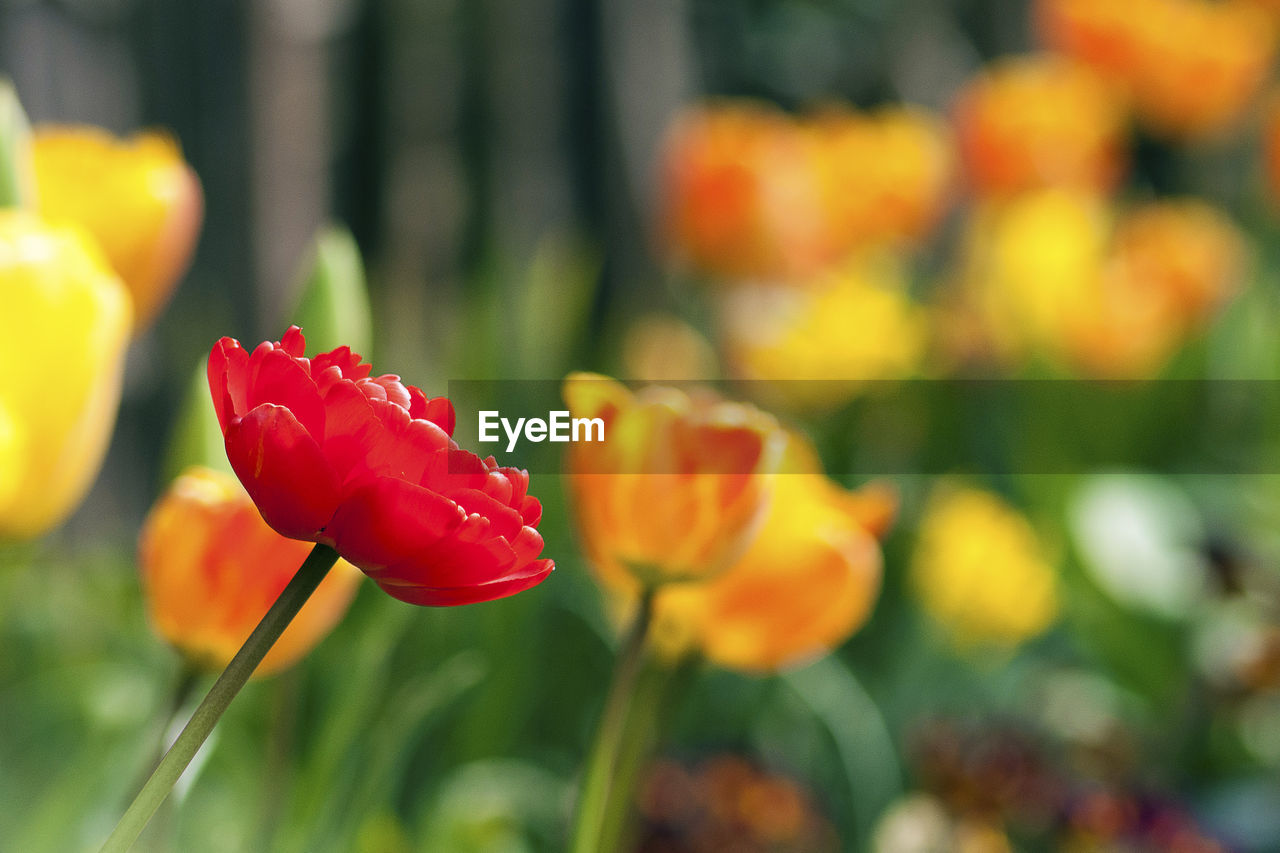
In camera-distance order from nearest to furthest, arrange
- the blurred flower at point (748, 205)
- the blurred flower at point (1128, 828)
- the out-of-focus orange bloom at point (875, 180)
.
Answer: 1. the blurred flower at point (1128, 828)
2. the blurred flower at point (748, 205)
3. the out-of-focus orange bloom at point (875, 180)

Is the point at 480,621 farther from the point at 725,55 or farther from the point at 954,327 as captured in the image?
the point at 725,55

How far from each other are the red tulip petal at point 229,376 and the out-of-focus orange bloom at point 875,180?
0.85m

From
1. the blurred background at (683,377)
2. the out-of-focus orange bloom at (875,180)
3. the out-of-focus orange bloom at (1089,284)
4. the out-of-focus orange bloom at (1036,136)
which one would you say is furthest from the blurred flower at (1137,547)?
the out-of-focus orange bloom at (1036,136)

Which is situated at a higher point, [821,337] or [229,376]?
[229,376]

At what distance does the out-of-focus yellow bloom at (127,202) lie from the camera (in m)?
0.31

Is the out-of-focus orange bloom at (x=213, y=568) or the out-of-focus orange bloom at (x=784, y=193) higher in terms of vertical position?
the out-of-focus orange bloom at (x=213, y=568)

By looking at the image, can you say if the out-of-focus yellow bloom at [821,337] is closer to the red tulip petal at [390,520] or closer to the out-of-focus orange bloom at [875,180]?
the out-of-focus orange bloom at [875,180]

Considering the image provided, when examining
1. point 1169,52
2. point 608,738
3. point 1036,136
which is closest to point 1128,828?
point 608,738

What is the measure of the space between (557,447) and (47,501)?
0.29 metres

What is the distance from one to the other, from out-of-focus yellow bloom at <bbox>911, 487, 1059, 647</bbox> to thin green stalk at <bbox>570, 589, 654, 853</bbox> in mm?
527

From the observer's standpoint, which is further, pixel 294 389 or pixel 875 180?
pixel 875 180

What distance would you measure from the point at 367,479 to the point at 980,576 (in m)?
0.65

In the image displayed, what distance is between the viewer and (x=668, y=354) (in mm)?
1026

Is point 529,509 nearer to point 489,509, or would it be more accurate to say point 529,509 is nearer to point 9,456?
point 489,509
